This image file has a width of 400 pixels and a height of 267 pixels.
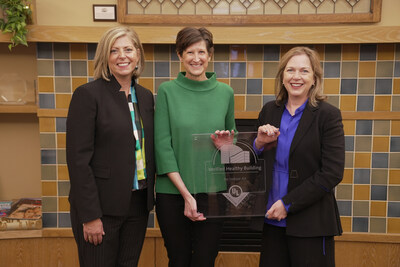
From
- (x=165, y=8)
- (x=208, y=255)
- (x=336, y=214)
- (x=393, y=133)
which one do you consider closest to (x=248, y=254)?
(x=208, y=255)

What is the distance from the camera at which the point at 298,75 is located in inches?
58.3

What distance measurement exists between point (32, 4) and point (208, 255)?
1.95 metres

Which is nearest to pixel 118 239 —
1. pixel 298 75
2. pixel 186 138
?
pixel 186 138

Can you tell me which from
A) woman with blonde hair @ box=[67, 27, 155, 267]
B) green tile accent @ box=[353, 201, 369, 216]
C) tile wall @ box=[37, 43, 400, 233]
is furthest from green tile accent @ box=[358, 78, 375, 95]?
woman with blonde hair @ box=[67, 27, 155, 267]

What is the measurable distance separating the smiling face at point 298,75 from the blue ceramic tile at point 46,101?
1.67 metres

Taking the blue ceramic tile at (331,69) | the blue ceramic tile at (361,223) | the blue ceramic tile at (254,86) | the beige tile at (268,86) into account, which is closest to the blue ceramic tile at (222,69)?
the blue ceramic tile at (254,86)

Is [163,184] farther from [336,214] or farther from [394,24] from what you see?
[394,24]

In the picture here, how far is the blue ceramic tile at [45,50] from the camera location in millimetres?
2369

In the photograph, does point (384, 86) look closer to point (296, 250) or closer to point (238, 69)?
point (238, 69)

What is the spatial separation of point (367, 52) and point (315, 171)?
132 centimetres

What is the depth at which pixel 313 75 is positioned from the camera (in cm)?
151

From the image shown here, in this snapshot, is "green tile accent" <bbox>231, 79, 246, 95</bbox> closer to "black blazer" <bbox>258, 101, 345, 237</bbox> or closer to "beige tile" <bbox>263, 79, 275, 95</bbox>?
"beige tile" <bbox>263, 79, 275, 95</bbox>

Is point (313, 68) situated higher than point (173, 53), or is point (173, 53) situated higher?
point (173, 53)

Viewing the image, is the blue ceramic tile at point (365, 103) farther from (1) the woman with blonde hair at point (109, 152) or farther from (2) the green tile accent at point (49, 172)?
(2) the green tile accent at point (49, 172)
